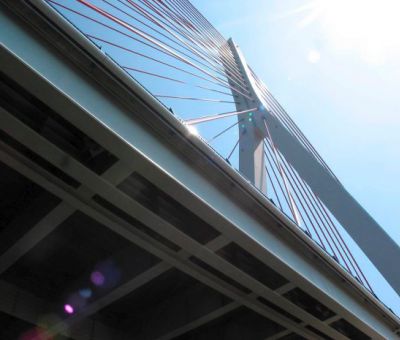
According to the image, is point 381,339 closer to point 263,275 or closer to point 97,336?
point 263,275

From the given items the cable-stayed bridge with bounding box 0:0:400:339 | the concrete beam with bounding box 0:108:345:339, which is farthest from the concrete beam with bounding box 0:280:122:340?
the concrete beam with bounding box 0:108:345:339

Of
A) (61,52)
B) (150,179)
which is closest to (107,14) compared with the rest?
(61,52)

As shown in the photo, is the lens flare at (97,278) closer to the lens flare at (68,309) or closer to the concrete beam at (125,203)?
the lens flare at (68,309)

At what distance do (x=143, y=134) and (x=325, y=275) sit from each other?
417 centimetres

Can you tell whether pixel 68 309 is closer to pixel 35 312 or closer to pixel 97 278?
pixel 35 312

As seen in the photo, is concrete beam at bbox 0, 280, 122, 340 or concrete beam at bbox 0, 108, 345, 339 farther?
concrete beam at bbox 0, 280, 122, 340

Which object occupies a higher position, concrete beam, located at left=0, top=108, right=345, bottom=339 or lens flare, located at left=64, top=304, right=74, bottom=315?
concrete beam, located at left=0, top=108, right=345, bottom=339

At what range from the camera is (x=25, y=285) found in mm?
6902

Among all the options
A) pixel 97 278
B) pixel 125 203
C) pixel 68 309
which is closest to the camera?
pixel 125 203

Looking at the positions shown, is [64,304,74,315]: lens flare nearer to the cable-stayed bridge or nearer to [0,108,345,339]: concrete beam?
the cable-stayed bridge

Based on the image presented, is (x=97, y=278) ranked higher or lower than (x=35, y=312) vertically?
higher

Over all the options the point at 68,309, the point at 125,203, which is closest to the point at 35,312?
the point at 68,309

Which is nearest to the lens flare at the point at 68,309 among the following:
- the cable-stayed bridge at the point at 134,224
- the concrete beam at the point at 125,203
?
the cable-stayed bridge at the point at 134,224

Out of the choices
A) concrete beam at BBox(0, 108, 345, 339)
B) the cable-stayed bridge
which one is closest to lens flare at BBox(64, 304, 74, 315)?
the cable-stayed bridge
